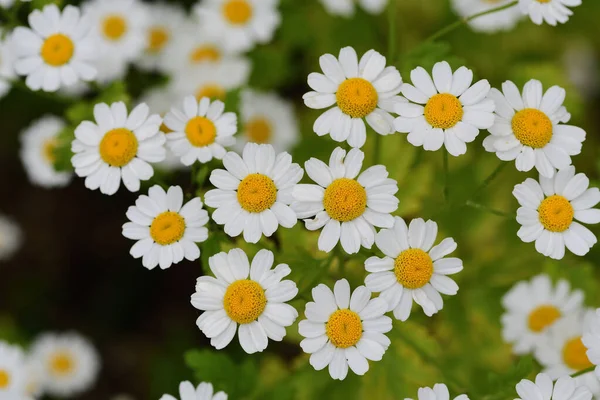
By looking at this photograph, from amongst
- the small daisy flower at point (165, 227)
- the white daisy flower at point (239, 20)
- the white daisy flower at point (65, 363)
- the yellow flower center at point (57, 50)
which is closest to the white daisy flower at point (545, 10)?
the small daisy flower at point (165, 227)

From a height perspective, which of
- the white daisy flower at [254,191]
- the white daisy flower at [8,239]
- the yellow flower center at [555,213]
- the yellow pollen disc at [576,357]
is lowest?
the white daisy flower at [8,239]

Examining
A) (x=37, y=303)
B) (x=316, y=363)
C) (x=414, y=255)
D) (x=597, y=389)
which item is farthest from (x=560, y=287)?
(x=37, y=303)

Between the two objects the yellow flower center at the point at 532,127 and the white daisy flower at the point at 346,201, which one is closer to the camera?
the white daisy flower at the point at 346,201

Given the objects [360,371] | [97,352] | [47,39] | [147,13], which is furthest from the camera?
[97,352]

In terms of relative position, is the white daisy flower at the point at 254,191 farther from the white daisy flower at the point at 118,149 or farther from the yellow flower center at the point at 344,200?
the white daisy flower at the point at 118,149

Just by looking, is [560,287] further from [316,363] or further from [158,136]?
[158,136]

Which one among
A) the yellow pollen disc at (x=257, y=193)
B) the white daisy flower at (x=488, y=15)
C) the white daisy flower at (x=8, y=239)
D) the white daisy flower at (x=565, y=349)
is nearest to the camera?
the yellow pollen disc at (x=257, y=193)

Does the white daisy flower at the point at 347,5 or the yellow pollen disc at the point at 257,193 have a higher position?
the white daisy flower at the point at 347,5

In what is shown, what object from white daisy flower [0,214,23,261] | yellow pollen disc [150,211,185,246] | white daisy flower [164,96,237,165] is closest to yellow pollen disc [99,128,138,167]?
white daisy flower [164,96,237,165]
